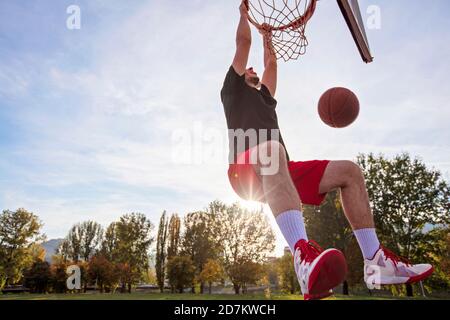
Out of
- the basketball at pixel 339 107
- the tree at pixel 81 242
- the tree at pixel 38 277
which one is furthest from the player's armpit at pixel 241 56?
the tree at pixel 81 242

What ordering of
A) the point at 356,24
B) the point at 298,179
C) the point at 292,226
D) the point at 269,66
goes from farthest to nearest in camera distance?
the point at 356,24 → the point at 269,66 → the point at 298,179 → the point at 292,226

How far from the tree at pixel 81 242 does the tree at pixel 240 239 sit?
31737 mm

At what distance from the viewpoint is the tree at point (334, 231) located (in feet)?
97.2

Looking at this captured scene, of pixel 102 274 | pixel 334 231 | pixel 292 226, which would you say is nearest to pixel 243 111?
pixel 292 226

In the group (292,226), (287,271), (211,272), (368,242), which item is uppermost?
(292,226)

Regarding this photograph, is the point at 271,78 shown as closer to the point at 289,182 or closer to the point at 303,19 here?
the point at 303,19

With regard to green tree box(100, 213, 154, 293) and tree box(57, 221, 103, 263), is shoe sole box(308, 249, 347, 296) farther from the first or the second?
tree box(57, 221, 103, 263)

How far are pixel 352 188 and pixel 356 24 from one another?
290cm

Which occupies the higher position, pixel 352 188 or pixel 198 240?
pixel 352 188

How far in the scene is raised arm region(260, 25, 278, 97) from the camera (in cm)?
404

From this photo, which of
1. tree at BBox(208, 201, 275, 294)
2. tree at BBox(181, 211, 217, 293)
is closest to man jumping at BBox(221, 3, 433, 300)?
tree at BBox(208, 201, 275, 294)

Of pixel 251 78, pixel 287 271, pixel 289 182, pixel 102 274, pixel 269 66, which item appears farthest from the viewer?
pixel 287 271

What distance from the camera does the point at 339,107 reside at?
414 centimetres
